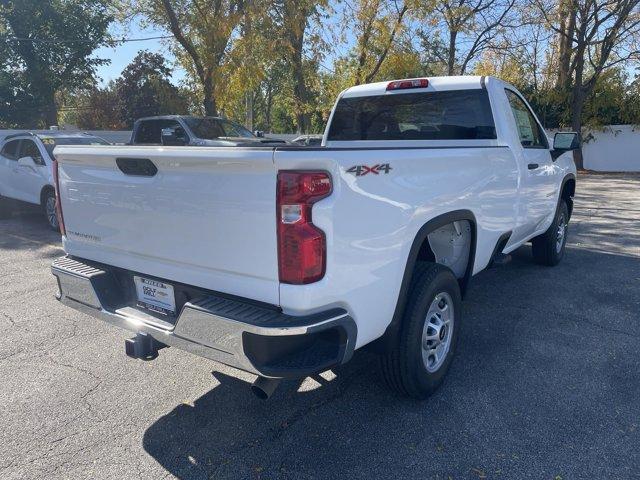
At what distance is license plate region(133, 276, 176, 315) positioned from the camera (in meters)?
2.87

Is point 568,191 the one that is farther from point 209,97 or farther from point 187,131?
point 209,97

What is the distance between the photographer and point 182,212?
2.67m

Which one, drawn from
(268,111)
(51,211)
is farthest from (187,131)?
(268,111)

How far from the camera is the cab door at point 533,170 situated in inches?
184

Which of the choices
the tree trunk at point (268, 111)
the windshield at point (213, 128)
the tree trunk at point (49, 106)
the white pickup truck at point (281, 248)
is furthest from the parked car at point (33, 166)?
the tree trunk at point (268, 111)

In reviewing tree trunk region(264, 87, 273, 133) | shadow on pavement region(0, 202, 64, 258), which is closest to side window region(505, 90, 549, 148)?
shadow on pavement region(0, 202, 64, 258)

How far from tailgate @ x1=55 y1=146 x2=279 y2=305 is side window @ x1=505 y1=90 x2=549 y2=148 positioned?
323cm

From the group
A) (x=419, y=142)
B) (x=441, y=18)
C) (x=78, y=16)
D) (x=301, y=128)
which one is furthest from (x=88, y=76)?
(x=419, y=142)

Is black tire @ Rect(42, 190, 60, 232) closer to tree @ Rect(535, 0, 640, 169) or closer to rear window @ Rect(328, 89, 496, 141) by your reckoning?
rear window @ Rect(328, 89, 496, 141)

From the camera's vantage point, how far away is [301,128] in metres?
21.0

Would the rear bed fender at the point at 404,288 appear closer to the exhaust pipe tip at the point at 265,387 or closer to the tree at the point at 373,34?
the exhaust pipe tip at the point at 265,387

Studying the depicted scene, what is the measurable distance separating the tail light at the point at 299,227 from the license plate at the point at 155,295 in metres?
0.86

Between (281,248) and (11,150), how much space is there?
9.86 m

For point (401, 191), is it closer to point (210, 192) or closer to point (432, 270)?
point (432, 270)
